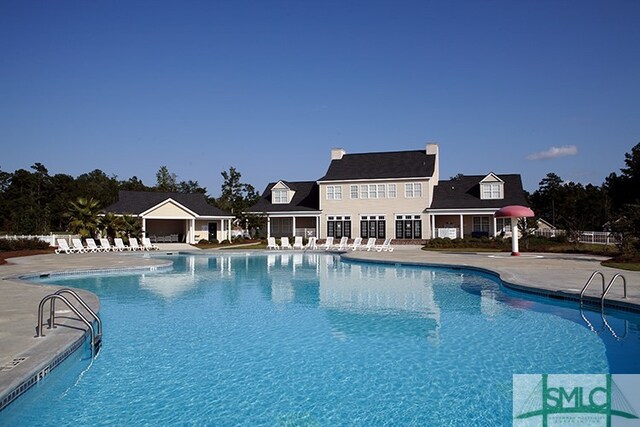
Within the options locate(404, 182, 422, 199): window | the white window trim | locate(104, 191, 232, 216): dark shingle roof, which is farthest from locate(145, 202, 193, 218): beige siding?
locate(404, 182, 422, 199): window

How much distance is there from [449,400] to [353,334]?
3.40 meters

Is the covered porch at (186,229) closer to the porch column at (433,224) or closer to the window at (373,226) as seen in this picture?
the window at (373,226)

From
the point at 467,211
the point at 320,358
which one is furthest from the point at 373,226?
the point at 320,358

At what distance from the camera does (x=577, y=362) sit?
7547mm

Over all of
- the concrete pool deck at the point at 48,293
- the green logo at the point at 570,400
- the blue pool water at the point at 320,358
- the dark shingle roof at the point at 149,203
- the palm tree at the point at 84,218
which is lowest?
the green logo at the point at 570,400

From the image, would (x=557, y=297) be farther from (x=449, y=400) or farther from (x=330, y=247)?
(x=330, y=247)

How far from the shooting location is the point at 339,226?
42156mm

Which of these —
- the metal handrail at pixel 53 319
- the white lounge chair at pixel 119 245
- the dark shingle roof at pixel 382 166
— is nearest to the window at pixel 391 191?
the dark shingle roof at pixel 382 166

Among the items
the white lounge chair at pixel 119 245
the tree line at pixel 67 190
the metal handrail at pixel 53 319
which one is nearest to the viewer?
the metal handrail at pixel 53 319

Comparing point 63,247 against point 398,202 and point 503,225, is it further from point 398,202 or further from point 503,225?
point 503,225

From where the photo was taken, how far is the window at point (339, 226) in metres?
41.9

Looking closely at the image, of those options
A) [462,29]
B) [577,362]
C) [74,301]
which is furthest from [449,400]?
[462,29]

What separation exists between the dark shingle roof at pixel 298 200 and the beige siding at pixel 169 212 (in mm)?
6408

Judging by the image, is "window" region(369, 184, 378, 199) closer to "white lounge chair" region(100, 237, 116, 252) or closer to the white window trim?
the white window trim
